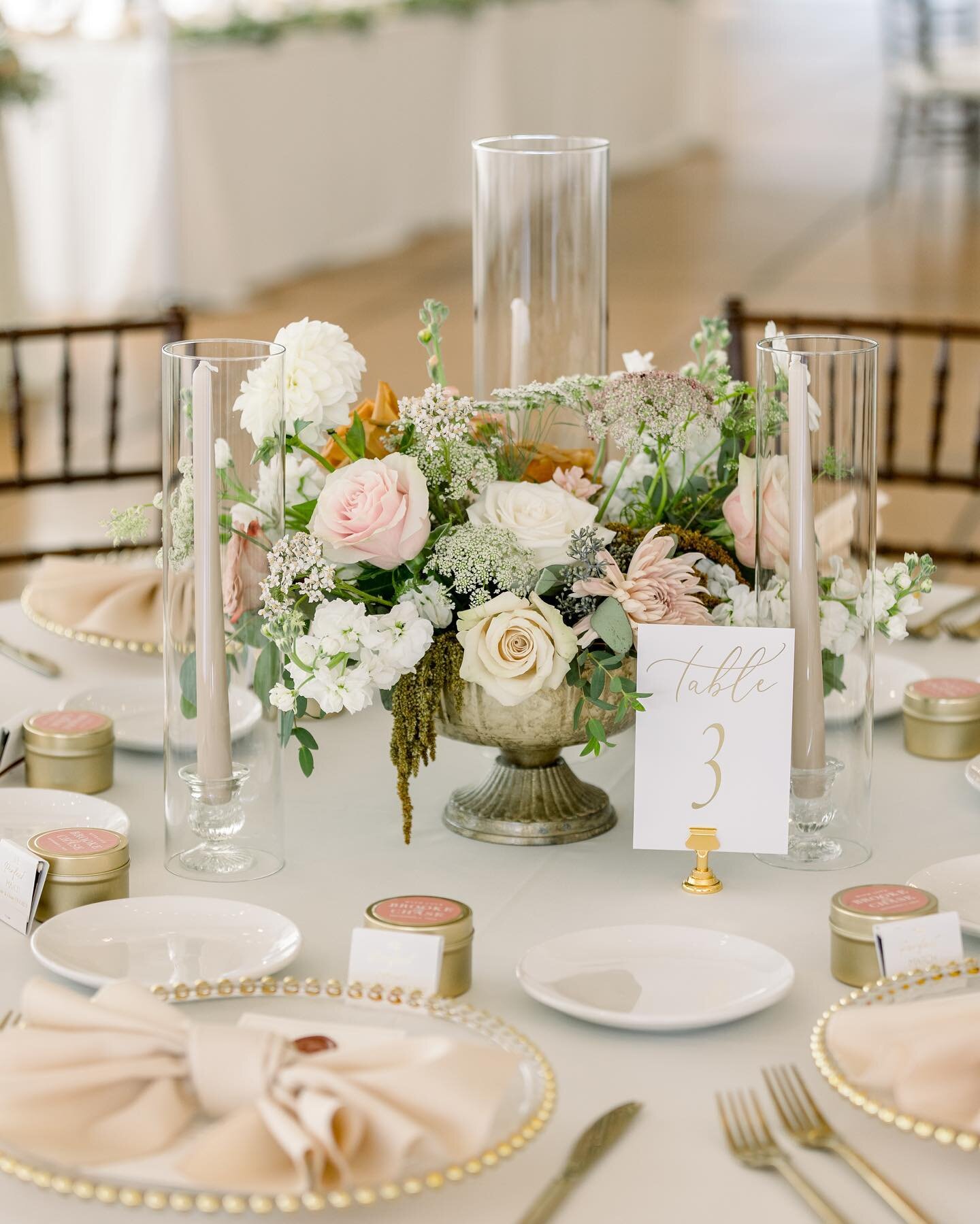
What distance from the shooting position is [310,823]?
4.12 feet

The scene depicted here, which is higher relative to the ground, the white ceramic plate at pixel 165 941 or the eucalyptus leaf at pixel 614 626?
the eucalyptus leaf at pixel 614 626

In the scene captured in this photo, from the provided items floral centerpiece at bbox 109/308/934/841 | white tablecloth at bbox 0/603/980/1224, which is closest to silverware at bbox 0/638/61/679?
white tablecloth at bbox 0/603/980/1224

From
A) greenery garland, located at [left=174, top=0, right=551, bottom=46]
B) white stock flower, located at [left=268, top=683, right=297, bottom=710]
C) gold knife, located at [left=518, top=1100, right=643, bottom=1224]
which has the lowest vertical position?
gold knife, located at [left=518, top=1100, right=643, bottom=1224]

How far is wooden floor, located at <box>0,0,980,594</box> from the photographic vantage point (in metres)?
5.58

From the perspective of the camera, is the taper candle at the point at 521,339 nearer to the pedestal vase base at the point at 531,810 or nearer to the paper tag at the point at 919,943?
the pedestal vase base at the point at 531,810

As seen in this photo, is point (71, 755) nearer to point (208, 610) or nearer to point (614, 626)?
point (208, 610)

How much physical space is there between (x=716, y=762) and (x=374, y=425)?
1.13 feet

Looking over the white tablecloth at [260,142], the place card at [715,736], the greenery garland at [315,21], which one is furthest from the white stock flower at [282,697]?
the greenery garland at [315,21]

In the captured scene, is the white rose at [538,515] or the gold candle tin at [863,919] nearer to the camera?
the gold candle tin at [863,919]

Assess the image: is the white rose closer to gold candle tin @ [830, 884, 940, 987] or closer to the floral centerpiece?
the floral centerpiece

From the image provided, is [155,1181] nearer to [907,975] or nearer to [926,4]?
[907,975]

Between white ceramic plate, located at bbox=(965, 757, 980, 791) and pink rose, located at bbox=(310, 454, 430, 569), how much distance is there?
48cm

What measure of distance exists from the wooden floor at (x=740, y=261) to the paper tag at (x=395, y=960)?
10.3 feet

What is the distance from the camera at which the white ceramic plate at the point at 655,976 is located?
92 cm
